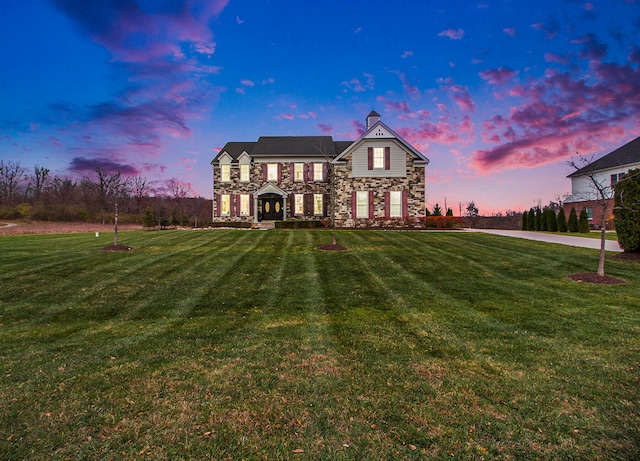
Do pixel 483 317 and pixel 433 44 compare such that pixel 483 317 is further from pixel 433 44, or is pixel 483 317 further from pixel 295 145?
pixel 295 145

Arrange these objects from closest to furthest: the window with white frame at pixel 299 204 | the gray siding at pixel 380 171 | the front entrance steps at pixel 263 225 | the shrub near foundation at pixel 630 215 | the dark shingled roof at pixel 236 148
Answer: the shrub near foundation at pixel 630 215 < the gray siding at pixel 380 171 < the front entrance steps at pixel 263 225 < the window with white frame at pixel 299 204 < the dark shingled roof at pixel 236 148

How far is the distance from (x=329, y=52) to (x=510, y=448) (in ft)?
65.4

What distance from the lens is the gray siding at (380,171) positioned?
2431 cm

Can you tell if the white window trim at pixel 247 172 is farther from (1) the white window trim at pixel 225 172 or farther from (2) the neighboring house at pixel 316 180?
(1) the white window trim at pixel 225 172

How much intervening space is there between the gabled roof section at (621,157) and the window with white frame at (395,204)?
18.1 meters

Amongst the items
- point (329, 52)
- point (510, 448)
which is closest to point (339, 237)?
point (329, 52)

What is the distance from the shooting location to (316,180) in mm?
28906

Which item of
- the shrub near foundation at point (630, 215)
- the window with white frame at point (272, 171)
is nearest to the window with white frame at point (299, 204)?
the window with white frame at point (272, 171)

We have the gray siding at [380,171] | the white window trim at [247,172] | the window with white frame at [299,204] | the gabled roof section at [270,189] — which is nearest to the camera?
the gray siding at [380,171]

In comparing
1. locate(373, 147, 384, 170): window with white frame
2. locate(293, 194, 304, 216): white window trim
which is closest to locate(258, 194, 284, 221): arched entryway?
locate(293, 194, 304, 216): white window trim

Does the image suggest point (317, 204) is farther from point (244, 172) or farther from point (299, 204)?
point (244, 172)

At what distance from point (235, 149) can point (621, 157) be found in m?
37.2

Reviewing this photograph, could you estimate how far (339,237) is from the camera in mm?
16781

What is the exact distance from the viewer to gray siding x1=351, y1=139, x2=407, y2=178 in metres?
24.3
